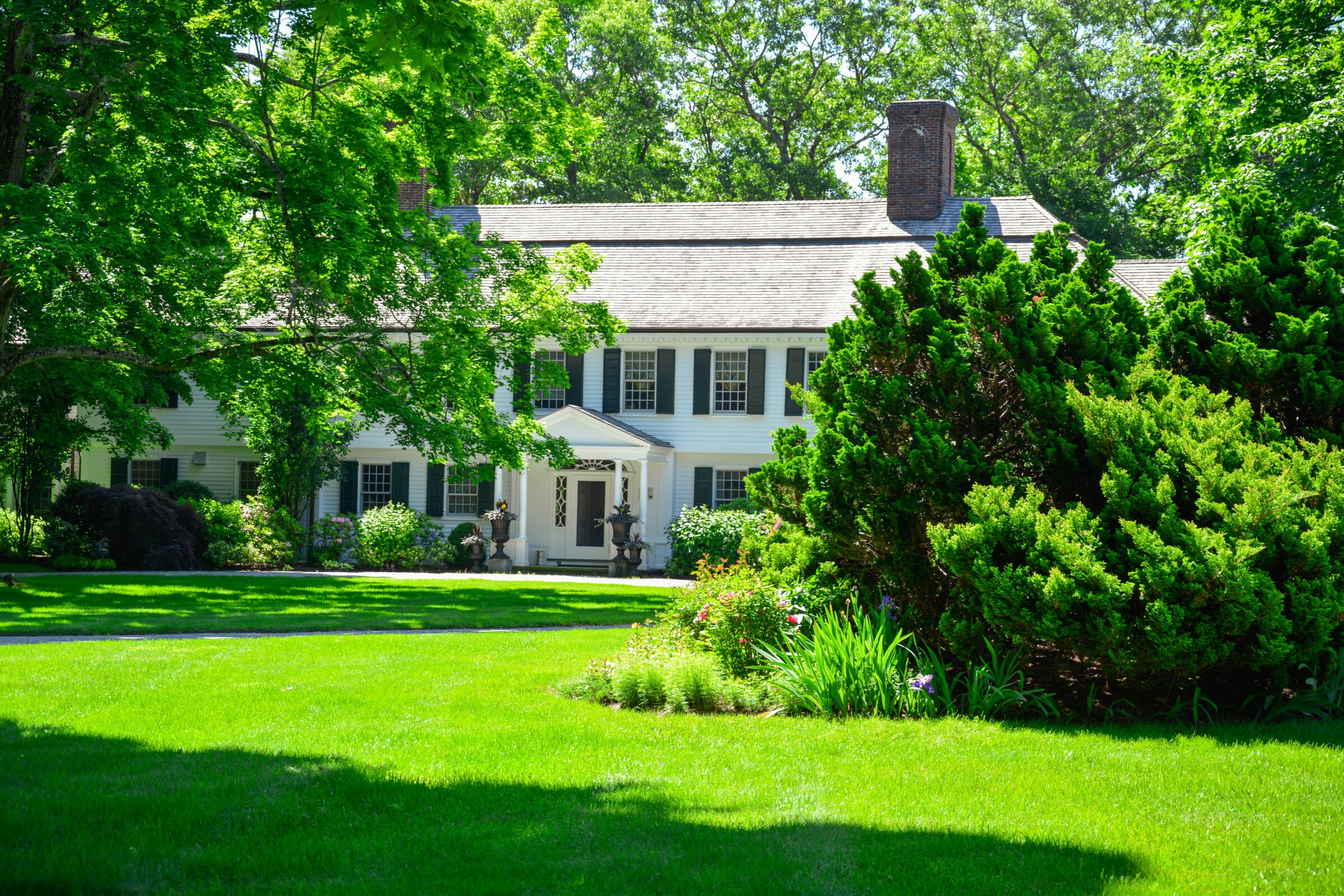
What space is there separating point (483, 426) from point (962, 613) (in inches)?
495

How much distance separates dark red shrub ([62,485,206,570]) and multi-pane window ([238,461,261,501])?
4524 millimetres

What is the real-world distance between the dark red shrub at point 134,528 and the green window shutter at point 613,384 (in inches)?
339

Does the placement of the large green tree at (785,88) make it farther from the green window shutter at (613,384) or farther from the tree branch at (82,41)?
the tree branch at (82,41)

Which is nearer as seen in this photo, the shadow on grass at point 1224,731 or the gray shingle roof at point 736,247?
the shadow on grass at point 1224,731

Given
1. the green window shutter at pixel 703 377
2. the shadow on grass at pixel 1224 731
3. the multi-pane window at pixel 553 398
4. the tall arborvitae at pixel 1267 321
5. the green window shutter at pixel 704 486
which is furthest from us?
the multi-pane window at pixel 553 398

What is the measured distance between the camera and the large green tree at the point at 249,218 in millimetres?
13297

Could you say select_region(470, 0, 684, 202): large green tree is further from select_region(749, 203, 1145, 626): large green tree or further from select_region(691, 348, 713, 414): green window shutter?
select_region(749, 203, 1145, 626): large green tree

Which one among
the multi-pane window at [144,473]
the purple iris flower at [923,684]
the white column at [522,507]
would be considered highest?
the multi-pane window at [144,473]

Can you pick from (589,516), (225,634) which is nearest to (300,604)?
(225,634)

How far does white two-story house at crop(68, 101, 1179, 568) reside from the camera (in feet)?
78.9

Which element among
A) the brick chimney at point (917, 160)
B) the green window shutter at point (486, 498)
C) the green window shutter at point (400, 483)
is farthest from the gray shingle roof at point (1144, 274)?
the green window shutter at point (400, 483)

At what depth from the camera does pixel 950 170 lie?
27766 mm

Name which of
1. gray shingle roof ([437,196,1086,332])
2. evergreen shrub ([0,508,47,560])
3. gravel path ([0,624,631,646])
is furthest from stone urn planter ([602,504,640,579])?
evergreen shrub ([0,508,47,560])

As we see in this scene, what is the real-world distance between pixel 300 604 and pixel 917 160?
1757 centimetres
